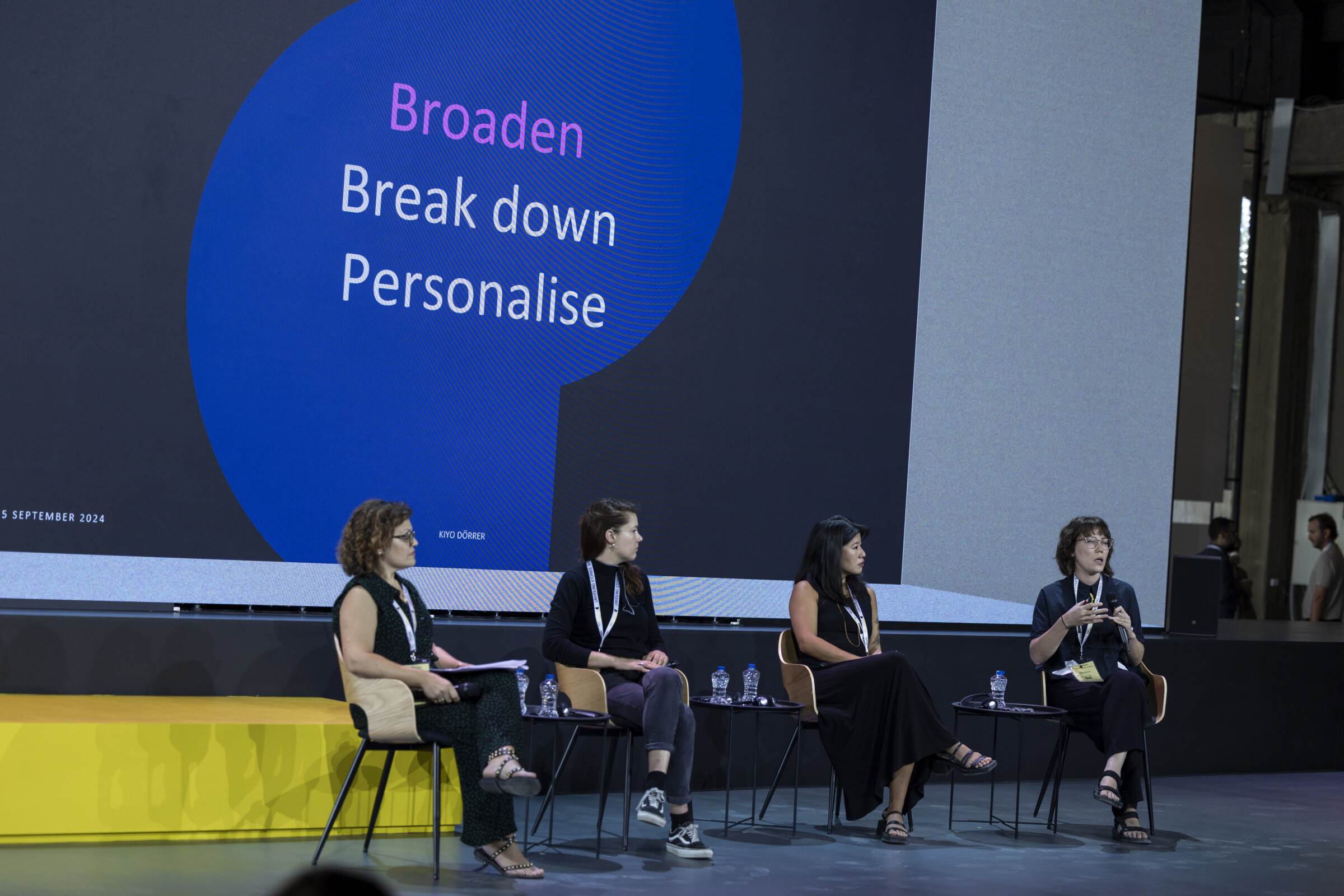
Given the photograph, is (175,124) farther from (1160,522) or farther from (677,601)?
(1160,522)

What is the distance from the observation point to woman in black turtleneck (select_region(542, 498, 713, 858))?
15.0 ft

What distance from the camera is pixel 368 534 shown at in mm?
4270

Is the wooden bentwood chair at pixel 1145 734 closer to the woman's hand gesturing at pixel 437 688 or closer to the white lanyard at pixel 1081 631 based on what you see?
the white lanyard at pixel 1081 631

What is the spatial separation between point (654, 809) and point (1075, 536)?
2164 millimetres

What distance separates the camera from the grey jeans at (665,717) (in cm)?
458

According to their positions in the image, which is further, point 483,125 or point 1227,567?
point 1227,567

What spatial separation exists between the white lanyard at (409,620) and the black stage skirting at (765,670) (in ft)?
2.99

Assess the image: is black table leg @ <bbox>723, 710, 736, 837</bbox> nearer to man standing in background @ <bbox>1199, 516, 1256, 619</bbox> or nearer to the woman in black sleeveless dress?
the woman in black sleeveless dress

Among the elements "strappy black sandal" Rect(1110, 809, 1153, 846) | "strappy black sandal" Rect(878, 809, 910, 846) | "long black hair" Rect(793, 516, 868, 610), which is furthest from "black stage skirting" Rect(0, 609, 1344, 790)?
"strappy black sandal" Rect(1110, 809, 1153, 846)

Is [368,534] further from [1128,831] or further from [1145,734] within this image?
[1145,734]

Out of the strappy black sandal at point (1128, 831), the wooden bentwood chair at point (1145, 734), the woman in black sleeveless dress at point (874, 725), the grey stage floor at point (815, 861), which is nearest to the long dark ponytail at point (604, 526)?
the woman in black sleeveless dress at point (874, 725)

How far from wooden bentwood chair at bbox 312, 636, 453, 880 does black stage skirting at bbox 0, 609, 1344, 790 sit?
3.13 ft

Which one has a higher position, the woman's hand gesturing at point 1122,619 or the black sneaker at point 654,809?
the woman's hand gesturing at point 1122,619

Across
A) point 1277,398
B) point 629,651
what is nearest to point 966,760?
point 629,651
